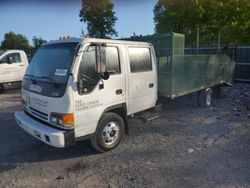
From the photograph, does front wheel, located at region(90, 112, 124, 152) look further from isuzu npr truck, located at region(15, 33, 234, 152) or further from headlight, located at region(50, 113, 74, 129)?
headlight, located at region(50, 113, 74, 129)

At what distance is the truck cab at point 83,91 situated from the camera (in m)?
3.59

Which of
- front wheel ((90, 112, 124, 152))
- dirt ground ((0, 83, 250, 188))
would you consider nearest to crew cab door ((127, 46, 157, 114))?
front wheel ((90, 112, 124, 152))

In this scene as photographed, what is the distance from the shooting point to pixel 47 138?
3.61 m

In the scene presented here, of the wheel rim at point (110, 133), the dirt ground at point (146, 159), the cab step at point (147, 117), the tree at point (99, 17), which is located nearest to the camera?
the dirt ground at point (146, 159)

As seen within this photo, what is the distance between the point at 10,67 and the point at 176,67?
8.08m

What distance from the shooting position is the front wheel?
4109 mm

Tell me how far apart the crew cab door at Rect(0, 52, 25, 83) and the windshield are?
684 centimetres

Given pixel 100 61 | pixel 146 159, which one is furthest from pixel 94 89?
pixel 146 159

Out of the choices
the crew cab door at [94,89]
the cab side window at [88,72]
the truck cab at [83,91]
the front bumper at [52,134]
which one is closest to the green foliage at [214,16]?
the truck cab at [83,91]

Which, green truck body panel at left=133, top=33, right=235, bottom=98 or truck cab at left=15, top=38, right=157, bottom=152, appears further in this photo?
green truck body panel at left=133, top=33, right=235, bottom=98

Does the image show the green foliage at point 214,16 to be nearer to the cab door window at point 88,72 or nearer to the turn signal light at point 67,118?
the cab door window at point 88,72

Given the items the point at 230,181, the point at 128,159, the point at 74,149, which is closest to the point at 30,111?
the point at 74,149

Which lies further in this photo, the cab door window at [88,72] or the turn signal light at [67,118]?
the cab door window at [88,72]

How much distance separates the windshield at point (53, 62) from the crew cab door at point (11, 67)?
684cm
